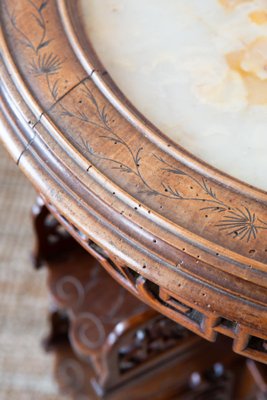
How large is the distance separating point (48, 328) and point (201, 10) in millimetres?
658

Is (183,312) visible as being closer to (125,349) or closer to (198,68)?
(198,68)

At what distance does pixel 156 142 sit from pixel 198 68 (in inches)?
3.9

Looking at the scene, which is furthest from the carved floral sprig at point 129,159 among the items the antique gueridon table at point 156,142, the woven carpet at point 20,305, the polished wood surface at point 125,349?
the woven carpet at point 20,305

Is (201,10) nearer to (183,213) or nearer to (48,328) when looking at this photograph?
(183,213)

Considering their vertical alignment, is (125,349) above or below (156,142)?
below

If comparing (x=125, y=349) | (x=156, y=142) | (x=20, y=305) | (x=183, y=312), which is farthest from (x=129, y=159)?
(x=20, y=305)

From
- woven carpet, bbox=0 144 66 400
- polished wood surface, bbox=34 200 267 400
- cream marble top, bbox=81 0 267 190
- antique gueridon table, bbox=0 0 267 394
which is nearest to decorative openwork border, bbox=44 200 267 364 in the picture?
antique gueridon table, bbox=0 0 267 394

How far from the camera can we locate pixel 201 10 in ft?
2.18

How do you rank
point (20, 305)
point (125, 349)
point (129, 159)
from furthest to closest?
point (20, 305), point (125, 349), point (129, 159)

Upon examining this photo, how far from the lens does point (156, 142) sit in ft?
1.85

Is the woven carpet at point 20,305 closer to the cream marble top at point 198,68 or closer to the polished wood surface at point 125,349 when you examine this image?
the polished wood surface at point 125,349

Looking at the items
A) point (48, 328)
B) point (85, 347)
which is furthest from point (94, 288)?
point (48, 328)

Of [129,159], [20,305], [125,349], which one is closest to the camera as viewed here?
[129,159]

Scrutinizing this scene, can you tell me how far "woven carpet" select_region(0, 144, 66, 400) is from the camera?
1.09 meters
